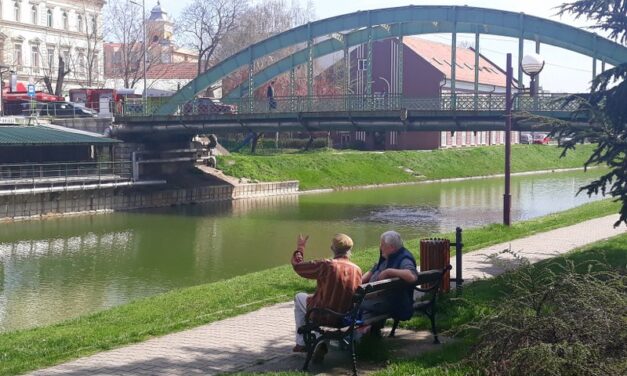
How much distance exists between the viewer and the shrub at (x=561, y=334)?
5.71m

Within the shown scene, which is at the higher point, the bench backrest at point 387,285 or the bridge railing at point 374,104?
the bridge railing at point 374,104

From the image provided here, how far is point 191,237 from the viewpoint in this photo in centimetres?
2883

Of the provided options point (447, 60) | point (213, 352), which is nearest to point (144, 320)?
point (213, 352)

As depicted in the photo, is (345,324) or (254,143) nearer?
(345,324)

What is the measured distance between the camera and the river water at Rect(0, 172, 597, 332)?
1839cm

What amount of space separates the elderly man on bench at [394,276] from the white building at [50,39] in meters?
59.3

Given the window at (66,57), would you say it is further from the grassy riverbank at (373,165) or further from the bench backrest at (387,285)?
the bench backrest at (387,285)

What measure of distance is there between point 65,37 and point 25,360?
68.3 meters

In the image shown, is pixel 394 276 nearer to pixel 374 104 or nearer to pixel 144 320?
pixel 144 320

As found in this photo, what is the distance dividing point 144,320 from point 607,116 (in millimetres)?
7438

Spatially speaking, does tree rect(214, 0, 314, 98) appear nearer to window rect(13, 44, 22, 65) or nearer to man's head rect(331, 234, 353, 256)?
window rect(13, 44, 22, 65)

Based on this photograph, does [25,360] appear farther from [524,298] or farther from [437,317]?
[524,298]

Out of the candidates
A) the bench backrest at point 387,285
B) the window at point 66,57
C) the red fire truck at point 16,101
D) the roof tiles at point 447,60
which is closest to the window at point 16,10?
the window at point 66,57

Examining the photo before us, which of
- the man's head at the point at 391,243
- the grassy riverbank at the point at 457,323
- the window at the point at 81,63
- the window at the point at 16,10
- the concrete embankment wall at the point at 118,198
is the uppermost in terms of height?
the window at the point at 16,10
